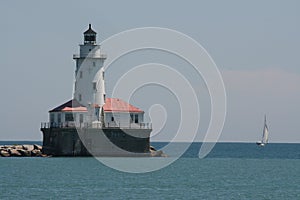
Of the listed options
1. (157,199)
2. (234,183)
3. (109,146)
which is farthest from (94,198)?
(109,146)

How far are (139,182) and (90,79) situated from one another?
31305 mm

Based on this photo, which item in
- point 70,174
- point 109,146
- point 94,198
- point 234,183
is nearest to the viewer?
point 94,198

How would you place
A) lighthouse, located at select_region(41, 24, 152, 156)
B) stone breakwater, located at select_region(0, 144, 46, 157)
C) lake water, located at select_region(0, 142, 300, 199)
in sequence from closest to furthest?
lake water, located at select_region(0, 142, 300, 199) → lighthouse, located at select_region(41, 24, 152, 156) → stone breakwater, located at select_region(0, 144, 46, 157)

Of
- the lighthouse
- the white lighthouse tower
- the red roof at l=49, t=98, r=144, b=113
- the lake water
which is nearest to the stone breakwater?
the lighthouse

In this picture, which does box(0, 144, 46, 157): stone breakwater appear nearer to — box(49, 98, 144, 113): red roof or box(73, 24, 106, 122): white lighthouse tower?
box(49, 98, 144, 113): red roof

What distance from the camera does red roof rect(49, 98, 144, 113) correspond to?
318 feet

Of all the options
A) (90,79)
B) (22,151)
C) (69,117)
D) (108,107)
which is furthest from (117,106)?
(22,151)

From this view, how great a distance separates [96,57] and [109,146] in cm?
956

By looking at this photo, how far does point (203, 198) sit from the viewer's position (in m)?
56.5

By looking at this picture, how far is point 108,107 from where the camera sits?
9819 centimetres

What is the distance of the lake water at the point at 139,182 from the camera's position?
58188 mm

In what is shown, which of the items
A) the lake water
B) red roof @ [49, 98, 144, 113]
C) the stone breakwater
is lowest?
the lake water

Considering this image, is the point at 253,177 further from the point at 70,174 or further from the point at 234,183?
the point at 70,174

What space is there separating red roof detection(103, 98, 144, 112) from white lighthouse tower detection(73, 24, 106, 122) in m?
0.72
